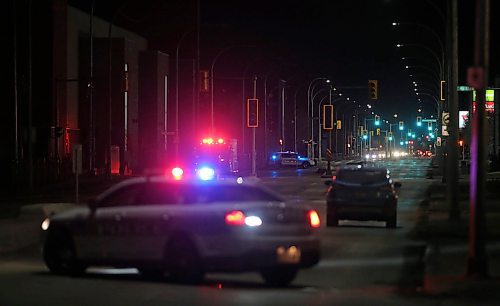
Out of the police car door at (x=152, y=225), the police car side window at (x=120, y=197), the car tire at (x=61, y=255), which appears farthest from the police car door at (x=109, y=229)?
the car tire at (x=61, y=255)

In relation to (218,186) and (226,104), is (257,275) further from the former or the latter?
(226,104)

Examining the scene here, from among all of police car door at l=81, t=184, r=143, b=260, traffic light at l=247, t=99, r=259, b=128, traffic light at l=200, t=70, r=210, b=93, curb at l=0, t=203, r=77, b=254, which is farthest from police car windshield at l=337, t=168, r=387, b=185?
traffic light at l=247, t=99, r=259, b=128

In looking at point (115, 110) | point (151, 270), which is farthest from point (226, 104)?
point (151, 270)

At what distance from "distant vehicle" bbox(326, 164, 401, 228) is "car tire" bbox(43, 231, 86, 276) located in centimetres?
973

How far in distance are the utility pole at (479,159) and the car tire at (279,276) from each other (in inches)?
103

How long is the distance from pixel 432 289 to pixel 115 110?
68719 mm

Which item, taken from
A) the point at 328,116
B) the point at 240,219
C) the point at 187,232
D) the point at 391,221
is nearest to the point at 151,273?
the point at 187,232

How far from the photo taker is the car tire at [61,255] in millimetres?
13391

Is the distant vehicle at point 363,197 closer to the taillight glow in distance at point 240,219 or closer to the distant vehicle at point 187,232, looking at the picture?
the distant vehicle at point 187,232

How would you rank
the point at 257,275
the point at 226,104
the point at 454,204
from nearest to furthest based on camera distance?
the point at 257,275, the point at 454,204, the point at 226,104

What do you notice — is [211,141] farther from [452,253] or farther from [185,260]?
[185,260]

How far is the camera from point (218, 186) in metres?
13.0

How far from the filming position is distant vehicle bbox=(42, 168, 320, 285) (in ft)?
39.6

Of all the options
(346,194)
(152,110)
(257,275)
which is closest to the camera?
(257,275)
